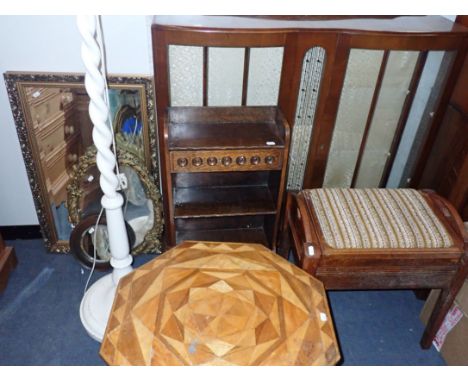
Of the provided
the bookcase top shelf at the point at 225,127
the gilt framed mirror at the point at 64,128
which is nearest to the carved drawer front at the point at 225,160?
the bookcase top shelf at the point at 225,127

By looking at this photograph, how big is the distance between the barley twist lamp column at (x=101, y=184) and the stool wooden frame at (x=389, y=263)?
94cm

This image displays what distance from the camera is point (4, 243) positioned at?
2.69 m

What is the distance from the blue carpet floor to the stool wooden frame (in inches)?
15.0

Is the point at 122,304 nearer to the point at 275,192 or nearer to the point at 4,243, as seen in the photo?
the point at 275,192

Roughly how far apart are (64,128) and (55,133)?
6 centimetres

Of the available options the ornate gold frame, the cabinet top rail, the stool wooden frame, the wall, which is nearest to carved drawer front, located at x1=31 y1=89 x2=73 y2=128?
the wall

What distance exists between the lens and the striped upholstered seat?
6.32 ft

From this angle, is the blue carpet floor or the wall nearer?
the wall

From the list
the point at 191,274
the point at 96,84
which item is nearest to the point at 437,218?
the point at 191,274

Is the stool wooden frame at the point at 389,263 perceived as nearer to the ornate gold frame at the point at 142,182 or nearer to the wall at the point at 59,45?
the ornate gold frame at the point at 142,182

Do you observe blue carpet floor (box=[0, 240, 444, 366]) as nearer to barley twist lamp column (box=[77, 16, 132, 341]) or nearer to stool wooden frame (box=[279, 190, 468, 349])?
barley twist lamp column (box=[77, 16, 132, 341])

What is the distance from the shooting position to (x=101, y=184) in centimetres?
197

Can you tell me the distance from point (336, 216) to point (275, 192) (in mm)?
473

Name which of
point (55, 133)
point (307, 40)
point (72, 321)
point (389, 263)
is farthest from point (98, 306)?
point (307, 40)
